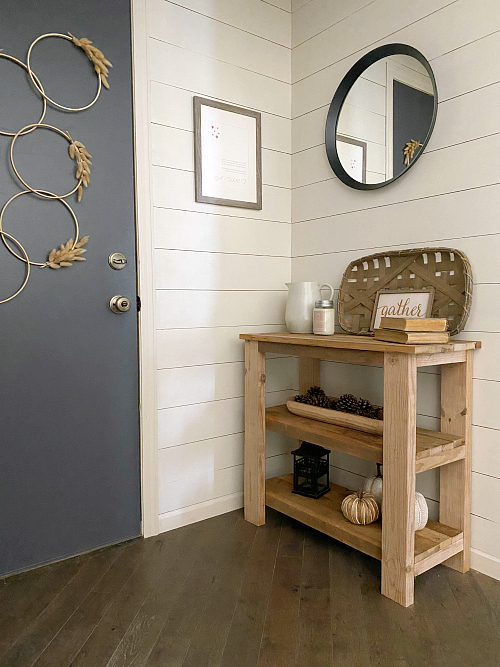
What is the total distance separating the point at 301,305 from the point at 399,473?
748mm

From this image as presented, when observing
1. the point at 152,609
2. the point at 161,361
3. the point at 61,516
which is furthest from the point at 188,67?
the point at 152,609

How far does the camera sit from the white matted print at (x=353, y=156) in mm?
1996

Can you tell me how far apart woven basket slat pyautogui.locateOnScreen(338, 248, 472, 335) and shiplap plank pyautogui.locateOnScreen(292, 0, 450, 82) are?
84cm

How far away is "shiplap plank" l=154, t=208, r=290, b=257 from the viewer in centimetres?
194

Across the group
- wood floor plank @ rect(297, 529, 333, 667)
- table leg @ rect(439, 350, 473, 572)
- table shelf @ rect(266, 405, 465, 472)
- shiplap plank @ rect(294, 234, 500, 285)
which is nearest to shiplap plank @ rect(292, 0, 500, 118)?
shiplap plank @ rect(294, 234, 500, 285)

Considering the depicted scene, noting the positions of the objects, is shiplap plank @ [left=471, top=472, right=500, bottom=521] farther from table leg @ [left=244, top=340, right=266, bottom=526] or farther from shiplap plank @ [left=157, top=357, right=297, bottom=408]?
shiplap plank @ [left=157, top=357, right=297, bottom=408]

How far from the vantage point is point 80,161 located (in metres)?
1.71

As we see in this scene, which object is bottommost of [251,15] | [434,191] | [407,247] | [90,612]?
[90,612]

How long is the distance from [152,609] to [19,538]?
0.53 meters

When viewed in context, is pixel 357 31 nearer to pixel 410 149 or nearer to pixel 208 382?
pixel 410 149

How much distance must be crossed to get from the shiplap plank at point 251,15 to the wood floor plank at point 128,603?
2042 mm

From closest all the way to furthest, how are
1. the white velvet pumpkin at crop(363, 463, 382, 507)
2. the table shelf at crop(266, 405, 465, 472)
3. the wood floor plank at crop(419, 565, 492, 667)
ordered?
the wood floor plank at crop(419, 565, 492, 667)
the table shelf at crop(266, 405, 465, 472)
the white velvet pumpkin at crop(363, 463, 382, 507)

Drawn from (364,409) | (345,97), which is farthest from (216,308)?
(345,97)

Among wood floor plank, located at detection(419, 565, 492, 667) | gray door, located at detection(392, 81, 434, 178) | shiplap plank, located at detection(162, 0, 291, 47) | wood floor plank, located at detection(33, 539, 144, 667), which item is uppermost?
shiplap plank, located at detection(162, 0, 291, 47)
